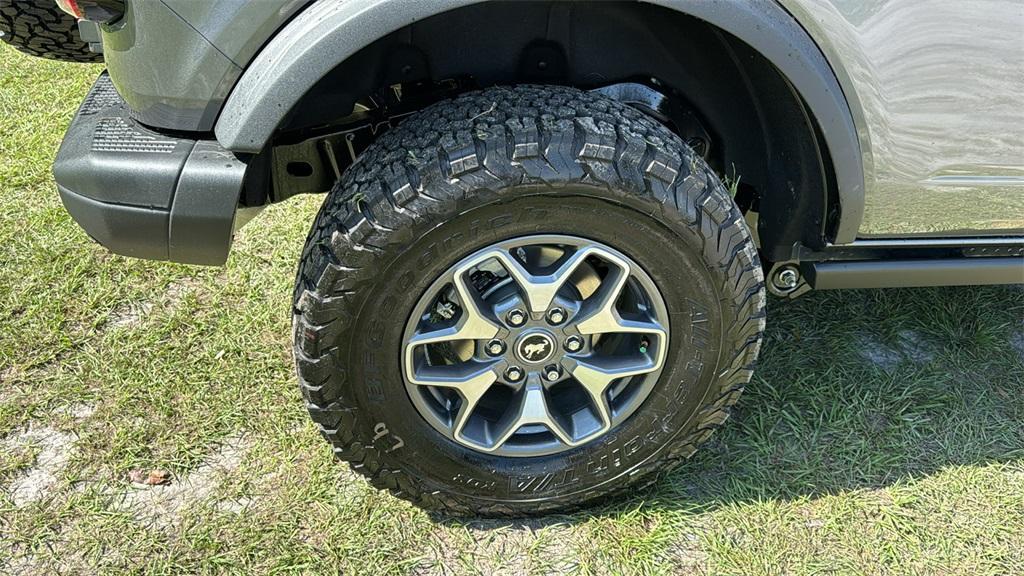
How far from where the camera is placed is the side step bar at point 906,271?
7.50ft

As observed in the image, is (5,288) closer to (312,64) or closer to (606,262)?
(312,64)

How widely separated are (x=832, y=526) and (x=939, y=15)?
1.37 meters

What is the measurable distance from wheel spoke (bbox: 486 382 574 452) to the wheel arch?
35.4 inches

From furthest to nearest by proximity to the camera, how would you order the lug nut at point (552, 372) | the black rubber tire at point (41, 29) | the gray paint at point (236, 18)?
the black rubber tire at point (41, 29)
the lug nut at point (552, 372)
the gray paint at point (236, 18)

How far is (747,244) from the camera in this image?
1.99 metres

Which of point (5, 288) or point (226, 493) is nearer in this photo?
point (226, 493)

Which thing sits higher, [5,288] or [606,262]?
[606,262]

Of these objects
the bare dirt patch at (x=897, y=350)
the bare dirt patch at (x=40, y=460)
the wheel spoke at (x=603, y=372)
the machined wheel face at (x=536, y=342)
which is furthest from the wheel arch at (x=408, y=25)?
the bare dirt patch at (x=40, y=460)

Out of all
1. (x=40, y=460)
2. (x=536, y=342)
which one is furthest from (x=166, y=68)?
(x=40, y=460)

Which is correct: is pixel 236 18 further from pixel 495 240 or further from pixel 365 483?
pixel 365 483

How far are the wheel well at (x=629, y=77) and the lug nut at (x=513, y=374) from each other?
2.53 ft

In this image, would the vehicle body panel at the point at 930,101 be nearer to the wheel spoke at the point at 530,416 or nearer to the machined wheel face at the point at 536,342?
the machined wheel face at the point at 536,342

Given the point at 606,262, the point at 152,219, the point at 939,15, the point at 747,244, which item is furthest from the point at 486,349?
the point at 939,15

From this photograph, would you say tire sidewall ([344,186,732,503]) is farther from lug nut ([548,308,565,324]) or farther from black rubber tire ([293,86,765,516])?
lug nut ([548,308,565,324])
